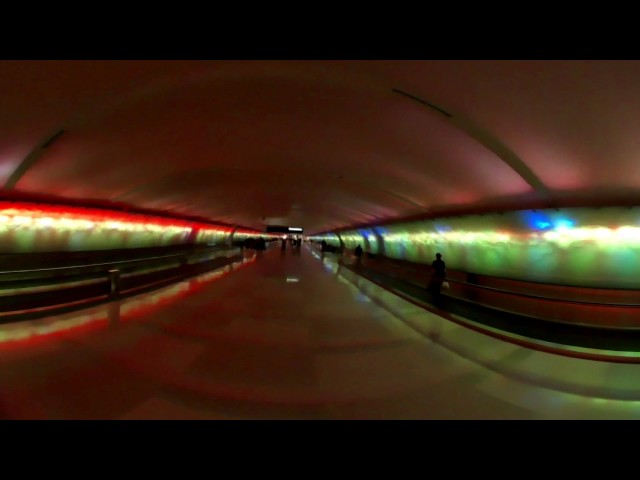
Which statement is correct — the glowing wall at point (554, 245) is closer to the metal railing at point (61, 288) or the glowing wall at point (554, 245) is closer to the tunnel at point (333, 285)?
the tunnel at point (333, 285)

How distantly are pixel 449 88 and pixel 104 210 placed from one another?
46.9ft

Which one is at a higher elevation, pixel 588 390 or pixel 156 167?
pixel 156 167

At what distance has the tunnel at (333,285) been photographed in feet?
9.75

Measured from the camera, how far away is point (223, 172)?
1025 centimetres

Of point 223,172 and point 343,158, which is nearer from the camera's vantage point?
point 343,158

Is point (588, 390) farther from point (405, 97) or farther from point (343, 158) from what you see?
point (343, 158)

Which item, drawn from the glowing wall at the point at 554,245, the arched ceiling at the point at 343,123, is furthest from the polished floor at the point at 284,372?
the glowing wall at the point at 554,245

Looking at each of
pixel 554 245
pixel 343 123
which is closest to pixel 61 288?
pixel 343 123

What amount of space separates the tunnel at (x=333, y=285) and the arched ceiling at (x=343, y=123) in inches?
1.7

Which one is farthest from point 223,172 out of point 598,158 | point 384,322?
point 598,158

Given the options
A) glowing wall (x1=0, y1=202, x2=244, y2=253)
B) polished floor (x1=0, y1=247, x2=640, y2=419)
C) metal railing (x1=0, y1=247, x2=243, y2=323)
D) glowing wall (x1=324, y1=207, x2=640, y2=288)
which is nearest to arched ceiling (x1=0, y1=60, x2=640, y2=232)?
glowing wall (x1=324, y1=207, x2=640, y2=288)

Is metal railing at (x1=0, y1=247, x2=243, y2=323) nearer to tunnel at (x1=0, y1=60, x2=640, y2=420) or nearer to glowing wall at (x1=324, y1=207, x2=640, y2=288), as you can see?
tunnel at (x1=0, y1=60, x2=640, y2=420)

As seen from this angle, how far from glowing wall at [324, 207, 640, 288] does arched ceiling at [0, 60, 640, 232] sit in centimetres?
99

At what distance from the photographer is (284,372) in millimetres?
3334
